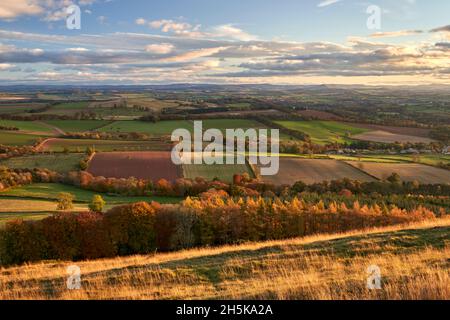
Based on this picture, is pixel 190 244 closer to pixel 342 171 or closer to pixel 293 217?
pixel 293 217

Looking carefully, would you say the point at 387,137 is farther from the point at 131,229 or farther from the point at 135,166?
the point at 131,229

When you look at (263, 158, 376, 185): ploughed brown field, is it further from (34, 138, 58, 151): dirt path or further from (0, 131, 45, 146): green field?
(0, 131, 45, 146): green field

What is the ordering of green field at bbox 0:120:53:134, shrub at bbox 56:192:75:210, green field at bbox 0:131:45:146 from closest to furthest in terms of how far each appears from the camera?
shrub at bbox 56:192:75:210, green field at bbox 0:131:45:146, green field at bbox 0:120:53:134

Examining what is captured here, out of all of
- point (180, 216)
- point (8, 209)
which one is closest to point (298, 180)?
point (180, 216)

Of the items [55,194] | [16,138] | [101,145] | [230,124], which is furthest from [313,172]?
[16,138]

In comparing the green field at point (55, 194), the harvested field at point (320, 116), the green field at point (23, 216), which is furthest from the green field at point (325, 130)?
the green field at point (23, 216)

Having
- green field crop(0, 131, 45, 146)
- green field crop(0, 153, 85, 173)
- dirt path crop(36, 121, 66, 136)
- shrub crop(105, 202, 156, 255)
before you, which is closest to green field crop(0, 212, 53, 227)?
shrub crop(105, 202, 156, 255)
